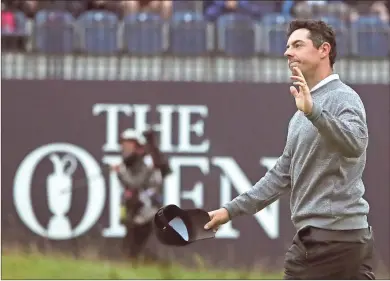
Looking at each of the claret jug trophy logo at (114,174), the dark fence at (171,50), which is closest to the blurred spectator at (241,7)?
the dark fence at (171,50)

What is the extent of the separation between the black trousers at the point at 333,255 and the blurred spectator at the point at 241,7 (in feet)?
29.1

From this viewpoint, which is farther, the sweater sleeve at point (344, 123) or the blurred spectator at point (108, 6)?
the blurred spectator at point (108, 6)

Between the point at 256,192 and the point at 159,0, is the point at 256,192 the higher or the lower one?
the lower one

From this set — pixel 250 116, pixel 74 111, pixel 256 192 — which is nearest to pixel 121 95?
pixel 74 111

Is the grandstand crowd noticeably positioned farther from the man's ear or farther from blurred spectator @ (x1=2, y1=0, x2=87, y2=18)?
the man's ear

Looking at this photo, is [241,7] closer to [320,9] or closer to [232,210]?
[320,9]

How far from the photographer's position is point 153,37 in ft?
44.9

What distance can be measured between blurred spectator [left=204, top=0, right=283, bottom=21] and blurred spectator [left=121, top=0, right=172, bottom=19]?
0.44 metres

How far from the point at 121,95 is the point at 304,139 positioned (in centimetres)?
835

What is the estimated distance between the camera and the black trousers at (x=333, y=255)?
531cm

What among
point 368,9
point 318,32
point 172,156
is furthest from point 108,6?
Result: point 318,32

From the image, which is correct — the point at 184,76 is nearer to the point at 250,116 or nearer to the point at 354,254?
the point at 250,116

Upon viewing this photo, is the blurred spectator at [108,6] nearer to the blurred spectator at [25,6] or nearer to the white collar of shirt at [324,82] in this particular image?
the blurred spectator at [25,6]

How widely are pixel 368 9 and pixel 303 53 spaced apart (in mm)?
9109
